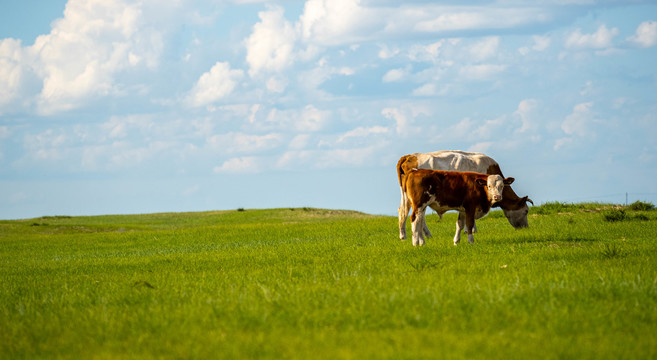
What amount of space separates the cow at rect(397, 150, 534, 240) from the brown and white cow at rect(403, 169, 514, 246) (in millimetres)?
2784

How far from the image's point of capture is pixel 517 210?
77.3ft

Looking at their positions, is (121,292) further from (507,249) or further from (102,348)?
(507,249)

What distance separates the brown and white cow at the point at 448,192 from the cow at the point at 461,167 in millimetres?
2784

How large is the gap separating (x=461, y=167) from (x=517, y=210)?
2.52m

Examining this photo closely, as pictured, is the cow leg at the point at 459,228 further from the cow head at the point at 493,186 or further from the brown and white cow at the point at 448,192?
the cow head at the point at 493,186

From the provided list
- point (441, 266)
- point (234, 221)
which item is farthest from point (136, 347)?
point (234, 221)

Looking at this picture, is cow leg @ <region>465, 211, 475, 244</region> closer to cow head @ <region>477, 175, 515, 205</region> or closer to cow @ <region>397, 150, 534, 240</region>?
cow head @ <region>477, 175, 515, 205</region>

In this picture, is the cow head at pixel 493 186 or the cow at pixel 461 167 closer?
the cow head at pixel 493 186

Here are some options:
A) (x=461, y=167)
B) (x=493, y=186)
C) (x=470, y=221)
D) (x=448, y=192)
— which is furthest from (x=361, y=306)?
(x=461, y=167)

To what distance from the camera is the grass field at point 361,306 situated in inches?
309

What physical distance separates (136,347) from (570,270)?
26.6 feet

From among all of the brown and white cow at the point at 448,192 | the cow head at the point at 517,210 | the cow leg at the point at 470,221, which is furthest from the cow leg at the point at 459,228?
the cow head at the point at 517,210

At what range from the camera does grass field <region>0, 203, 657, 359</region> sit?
25.8 ft

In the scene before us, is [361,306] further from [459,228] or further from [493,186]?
[493,186]
